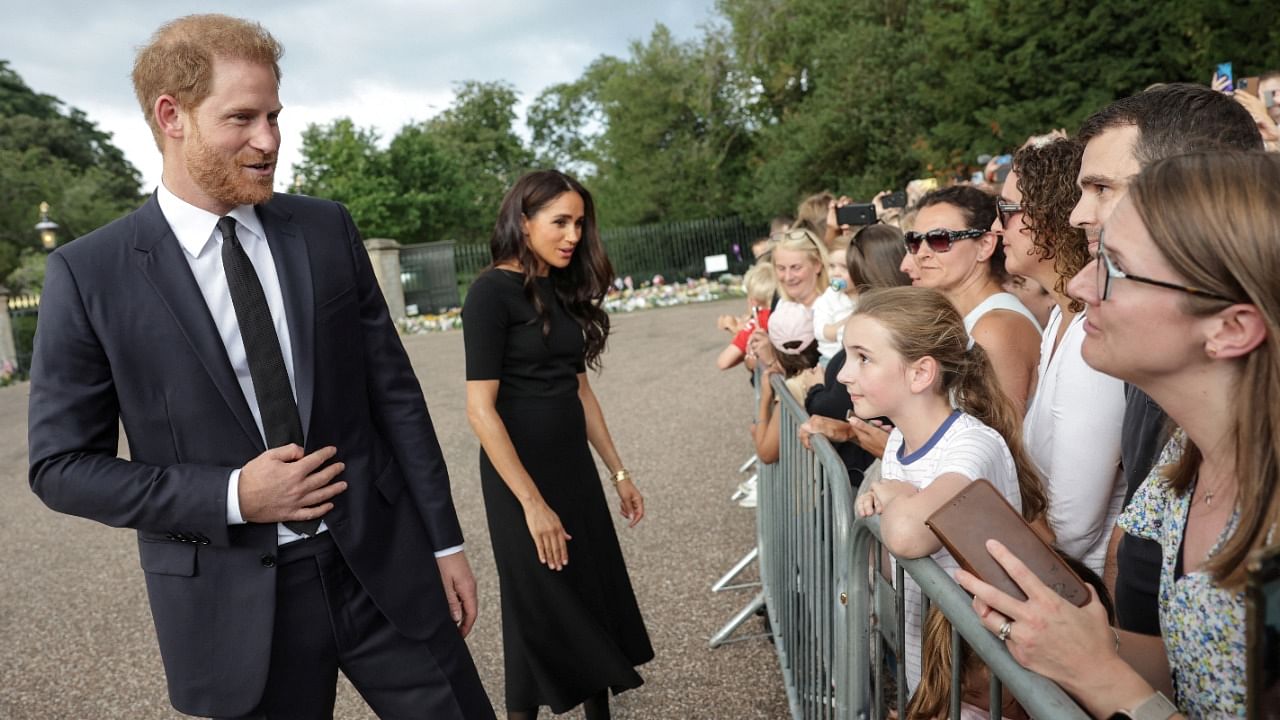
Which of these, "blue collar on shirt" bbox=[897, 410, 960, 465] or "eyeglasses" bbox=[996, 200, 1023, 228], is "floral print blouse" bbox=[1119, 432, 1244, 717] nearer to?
"blue collar on shirt" bbox=[897, 410, 960, 465]

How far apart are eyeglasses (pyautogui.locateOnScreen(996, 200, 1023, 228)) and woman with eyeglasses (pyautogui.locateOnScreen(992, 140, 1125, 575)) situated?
0.12 metres

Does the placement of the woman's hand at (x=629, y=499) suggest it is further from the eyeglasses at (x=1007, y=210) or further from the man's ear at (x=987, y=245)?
the eyeglasses at (x=1007, y=210)

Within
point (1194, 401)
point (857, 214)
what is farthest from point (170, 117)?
point (857, 214)

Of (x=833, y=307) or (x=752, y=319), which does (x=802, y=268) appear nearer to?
(x=833, y=307)

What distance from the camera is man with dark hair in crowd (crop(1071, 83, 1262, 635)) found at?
6.31 feet

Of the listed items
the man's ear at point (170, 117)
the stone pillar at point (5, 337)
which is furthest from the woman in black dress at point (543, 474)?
the stone pillar at point (5, 337)

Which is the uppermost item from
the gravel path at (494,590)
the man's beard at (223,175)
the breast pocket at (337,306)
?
the man's beard at (223,175)

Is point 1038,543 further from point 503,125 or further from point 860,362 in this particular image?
point 503,125

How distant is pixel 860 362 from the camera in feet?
8.54

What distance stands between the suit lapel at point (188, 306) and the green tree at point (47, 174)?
111ft

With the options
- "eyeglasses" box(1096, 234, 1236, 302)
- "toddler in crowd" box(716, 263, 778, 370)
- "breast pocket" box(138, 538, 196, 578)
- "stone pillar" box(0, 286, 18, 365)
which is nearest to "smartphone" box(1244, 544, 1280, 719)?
"eyeglasses" box(1096, 234, 1236, 302)

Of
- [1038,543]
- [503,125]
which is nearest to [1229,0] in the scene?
[1038,543]

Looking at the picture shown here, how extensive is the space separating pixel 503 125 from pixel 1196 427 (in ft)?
184

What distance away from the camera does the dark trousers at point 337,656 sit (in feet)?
7.39
